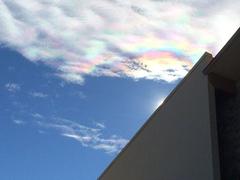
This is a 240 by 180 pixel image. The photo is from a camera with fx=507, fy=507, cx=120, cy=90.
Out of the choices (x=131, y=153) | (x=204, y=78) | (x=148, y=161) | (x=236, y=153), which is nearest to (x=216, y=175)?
(x=236, y=153)

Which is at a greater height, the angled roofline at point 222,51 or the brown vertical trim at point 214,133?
the angled roofline at point 222,51

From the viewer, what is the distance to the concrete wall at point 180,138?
48.7ft

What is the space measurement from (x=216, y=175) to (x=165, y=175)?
3301 millimetres

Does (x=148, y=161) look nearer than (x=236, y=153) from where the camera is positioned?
No

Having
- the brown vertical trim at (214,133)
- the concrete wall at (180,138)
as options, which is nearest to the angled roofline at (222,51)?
the concrete wall at (180,138)

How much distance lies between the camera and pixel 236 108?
48.0 ft

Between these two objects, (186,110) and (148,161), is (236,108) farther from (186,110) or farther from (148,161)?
(148,161)

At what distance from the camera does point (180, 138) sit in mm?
16219

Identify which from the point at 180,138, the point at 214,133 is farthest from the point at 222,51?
the point at 180,138

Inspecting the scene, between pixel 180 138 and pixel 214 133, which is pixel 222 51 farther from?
pixel 180 138

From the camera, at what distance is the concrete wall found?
1485cm

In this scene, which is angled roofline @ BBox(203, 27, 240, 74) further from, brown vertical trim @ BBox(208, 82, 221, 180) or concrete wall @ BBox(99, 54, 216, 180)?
brown vertical trim @ BBox(208, 82, 221, 180)

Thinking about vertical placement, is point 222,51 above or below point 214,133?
above

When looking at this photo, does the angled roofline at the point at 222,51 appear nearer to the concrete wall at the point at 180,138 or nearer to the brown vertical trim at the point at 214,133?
the concrete wall at the point at 180,138
